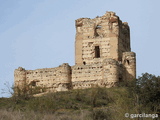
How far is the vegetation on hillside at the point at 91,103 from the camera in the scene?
2256 cm

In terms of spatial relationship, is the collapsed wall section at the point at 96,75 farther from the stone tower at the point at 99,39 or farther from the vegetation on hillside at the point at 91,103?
the stone tower at the point at 99,39

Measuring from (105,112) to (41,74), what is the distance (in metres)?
16.2

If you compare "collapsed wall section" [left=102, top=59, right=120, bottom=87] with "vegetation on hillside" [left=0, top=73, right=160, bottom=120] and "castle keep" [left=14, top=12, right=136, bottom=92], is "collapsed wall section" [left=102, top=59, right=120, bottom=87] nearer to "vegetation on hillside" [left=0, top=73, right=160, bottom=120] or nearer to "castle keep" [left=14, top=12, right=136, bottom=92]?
"castle keep" [left=14, top=12, right=136, bottom=92]

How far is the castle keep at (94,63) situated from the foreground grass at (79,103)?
7.33 ft

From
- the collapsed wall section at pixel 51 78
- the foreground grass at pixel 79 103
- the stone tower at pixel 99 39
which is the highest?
the stone tower at pixel 99 39

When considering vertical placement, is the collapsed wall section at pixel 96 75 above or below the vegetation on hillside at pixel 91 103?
above

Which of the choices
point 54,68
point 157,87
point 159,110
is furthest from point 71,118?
point 54,68

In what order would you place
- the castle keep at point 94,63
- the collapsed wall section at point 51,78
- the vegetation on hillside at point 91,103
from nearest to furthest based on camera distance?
the vegetation on hillside at point 91,103
the castle keep at point 94,63
the collapsed wall section at point 51,78

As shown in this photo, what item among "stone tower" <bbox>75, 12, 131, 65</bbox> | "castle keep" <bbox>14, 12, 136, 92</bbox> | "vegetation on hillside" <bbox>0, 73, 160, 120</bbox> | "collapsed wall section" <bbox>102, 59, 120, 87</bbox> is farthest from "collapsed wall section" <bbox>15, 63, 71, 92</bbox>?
"collapsed wall section" <bbox>102, 59, 120, 87</bbox>

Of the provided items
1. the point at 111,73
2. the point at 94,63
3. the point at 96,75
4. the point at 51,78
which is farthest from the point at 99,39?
the point at 51,78

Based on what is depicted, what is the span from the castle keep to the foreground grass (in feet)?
7.33

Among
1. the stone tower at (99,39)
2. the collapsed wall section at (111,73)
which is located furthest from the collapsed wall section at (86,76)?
the stone tower at (99,39)

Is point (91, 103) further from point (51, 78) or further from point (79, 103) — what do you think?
point (51, 78)

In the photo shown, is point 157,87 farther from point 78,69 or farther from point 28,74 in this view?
point 28,74
